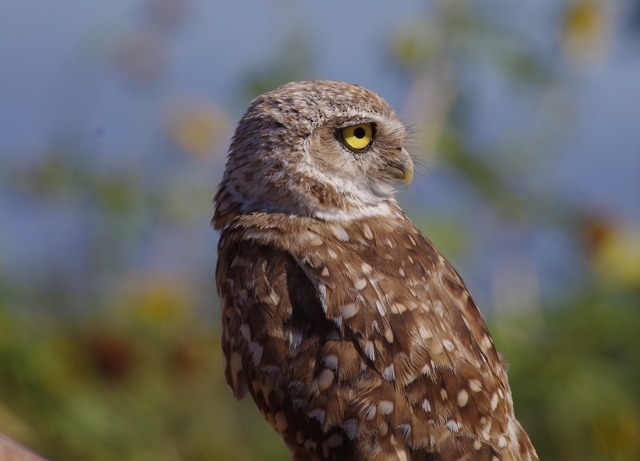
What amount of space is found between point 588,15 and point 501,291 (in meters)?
1.50

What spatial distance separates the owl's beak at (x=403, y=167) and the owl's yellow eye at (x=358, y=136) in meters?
0.12

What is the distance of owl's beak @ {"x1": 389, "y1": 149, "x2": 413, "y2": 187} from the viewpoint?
3.93 m

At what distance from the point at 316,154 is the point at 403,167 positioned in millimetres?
331

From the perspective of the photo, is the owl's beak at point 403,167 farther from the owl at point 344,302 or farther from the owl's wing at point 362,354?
the owl's wing at point 362,354

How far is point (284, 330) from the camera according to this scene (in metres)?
3.45

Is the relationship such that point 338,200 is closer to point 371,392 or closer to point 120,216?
point 371,392

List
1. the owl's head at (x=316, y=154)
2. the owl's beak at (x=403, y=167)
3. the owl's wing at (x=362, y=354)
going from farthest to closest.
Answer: the owl's beak at (x=403, y=167) → the owl's head at (x=316, y=154) → the owl's wing at (x=362, y=354)

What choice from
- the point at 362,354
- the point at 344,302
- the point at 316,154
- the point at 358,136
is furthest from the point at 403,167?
the point at 362,354

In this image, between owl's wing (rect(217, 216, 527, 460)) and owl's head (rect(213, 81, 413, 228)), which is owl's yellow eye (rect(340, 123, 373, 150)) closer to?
owl's head (rect(213, 81, 413, 228))

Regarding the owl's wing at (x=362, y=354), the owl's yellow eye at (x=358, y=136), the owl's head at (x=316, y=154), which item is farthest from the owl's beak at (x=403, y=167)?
the owl's wing at (x=362, y=354)

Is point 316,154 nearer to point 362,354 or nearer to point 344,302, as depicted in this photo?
point 344,302

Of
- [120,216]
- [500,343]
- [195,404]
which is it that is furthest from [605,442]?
[120,216]

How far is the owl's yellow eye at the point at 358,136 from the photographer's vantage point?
383cm

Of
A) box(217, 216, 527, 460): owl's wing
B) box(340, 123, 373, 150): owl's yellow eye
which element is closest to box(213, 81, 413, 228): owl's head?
box(340, 123, 373, 150): owl's yellow eye
